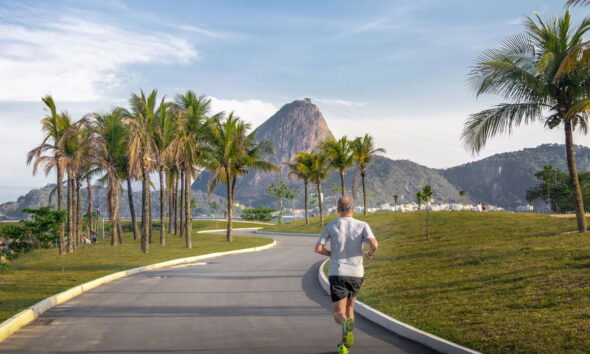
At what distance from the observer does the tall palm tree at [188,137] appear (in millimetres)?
29172

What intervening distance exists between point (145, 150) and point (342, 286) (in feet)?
71.2

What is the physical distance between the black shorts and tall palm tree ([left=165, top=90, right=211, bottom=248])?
23.3 metres

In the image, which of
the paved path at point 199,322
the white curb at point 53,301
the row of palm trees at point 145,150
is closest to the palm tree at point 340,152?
the row of palm trees at point 145,150

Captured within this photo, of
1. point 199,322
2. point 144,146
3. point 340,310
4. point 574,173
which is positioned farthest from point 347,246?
point 144,146

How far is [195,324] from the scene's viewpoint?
8258 millimetres

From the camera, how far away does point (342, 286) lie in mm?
6285

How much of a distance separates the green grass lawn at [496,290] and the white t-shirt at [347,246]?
1.74 m

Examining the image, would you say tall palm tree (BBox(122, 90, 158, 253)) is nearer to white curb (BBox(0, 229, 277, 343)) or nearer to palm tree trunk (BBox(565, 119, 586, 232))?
white curb (BBox(0, 229, 277, 343))

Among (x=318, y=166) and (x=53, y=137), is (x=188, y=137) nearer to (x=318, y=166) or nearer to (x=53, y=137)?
(x=53, y=137)

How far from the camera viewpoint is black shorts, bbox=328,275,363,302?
626 centimetres

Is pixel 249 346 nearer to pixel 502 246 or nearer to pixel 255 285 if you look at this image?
pixel 255 285

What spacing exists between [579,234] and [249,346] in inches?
492

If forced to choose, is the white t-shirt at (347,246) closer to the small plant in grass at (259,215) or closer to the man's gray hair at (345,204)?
the man's gray hair at (345,204)

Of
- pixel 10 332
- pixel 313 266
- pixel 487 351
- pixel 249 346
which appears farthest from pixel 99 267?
pixel 487 351
